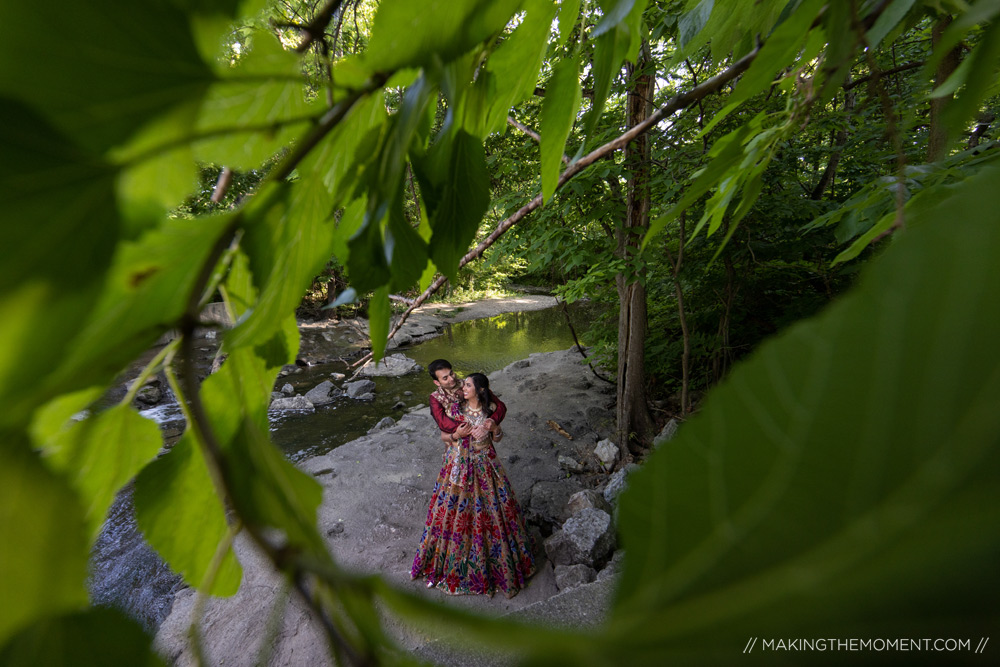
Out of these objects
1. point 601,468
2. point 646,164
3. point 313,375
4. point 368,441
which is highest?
point 646,164

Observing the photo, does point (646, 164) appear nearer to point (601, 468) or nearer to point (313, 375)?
point (601, 468)

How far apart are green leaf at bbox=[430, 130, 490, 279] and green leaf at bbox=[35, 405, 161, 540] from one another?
20 cm

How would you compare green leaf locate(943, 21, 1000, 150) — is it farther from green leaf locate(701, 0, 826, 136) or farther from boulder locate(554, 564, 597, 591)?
boulder locate(554, 564, 597, 591)

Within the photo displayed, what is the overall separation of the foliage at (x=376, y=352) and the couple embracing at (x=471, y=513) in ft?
6.04

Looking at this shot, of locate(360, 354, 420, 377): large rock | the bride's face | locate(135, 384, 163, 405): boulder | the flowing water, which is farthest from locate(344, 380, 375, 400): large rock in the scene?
the bride's face

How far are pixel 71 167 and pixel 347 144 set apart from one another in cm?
15

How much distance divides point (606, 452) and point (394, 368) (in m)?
3.25

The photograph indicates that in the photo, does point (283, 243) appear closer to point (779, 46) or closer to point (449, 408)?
point (779, 46)

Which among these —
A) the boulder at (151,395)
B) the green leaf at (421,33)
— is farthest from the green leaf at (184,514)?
the boulder at (151,395)

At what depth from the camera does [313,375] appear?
5301 mm

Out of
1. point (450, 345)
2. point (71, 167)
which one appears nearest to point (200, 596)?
point (71, 167)

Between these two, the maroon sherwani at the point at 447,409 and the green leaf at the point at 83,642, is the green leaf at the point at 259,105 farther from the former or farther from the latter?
the maroon sherwani at the point at 447,409

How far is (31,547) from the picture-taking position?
0.44ft

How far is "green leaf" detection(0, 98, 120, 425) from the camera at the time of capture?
5.4 inches
